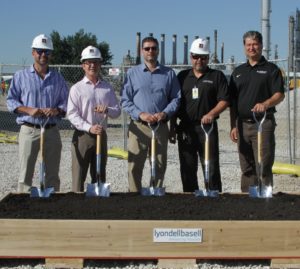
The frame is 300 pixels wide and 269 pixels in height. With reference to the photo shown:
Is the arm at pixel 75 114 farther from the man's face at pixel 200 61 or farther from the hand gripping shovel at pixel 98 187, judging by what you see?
the man's face at pixel 200 61

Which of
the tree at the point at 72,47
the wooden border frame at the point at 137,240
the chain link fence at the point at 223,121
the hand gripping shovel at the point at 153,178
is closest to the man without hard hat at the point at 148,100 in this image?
the hand gripping shovel at the point at 153,178

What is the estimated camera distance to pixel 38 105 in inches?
253

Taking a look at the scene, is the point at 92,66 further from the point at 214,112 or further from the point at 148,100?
the point at 214,112

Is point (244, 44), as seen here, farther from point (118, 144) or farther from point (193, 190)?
point (118, 144)

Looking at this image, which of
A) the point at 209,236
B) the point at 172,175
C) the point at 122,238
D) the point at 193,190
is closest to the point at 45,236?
the point at 122,238

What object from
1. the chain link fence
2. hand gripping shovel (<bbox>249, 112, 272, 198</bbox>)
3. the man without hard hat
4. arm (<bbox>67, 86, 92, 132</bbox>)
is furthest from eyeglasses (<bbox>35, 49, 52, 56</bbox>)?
the chain link fence

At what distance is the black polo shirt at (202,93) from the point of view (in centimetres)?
647

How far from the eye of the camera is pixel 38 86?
21.1 feet

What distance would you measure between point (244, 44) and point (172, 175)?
467cm

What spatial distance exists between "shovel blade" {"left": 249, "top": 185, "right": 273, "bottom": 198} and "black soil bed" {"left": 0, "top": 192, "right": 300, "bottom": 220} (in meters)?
0.07

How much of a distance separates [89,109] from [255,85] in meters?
1.90

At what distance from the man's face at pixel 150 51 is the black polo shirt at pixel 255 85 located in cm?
99

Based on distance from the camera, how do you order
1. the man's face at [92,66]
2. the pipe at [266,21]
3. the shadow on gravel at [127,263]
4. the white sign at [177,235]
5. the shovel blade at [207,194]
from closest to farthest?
the white sign at [177,235], the shadow on gravel at [127,263], the shovel blade at [207,194], the man's face at [92,66], the pipe at [266,21]

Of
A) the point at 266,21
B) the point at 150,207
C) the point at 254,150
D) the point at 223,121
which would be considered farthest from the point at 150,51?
the point at 223,121
